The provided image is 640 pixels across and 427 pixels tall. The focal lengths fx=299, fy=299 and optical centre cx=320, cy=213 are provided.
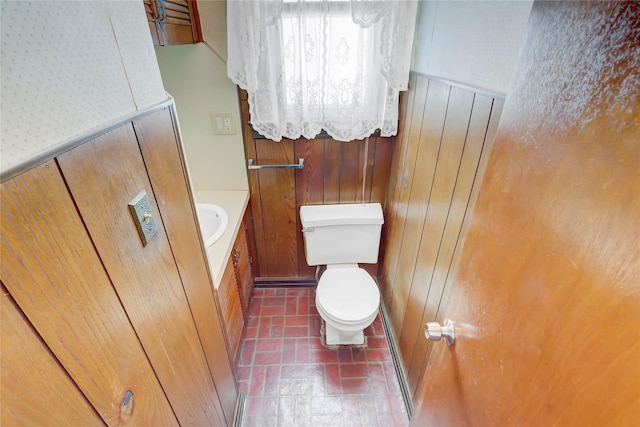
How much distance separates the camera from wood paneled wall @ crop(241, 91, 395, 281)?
176 centimetres

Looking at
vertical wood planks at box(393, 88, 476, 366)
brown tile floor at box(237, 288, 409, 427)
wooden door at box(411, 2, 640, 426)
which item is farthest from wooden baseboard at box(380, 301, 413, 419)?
wooden door at box(411, 2, 640, 426)

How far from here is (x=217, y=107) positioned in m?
1.65

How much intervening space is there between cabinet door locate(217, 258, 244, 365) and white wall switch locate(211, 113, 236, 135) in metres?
0.73

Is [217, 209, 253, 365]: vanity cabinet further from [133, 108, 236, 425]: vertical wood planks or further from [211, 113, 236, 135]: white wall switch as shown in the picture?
[211, 113, 236, 135]: white wall switch

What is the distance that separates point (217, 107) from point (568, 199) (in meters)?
1.63

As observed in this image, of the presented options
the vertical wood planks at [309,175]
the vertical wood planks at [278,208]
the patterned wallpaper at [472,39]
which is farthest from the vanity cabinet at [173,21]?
the patterned wallpaper at [472,39]

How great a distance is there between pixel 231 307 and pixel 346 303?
0.62 meters

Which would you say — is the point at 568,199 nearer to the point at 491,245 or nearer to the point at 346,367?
the point at 491,245

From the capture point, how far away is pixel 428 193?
132 centimetres

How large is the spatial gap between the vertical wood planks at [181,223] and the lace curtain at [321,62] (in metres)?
0.77

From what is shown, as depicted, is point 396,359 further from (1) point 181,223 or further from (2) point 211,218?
(1) point 181,223

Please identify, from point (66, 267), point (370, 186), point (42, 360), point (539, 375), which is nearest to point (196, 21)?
point (370, 186)

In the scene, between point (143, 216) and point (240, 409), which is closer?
point (143, 216)

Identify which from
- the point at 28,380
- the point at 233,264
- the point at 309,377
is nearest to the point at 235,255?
the point at 233,264
